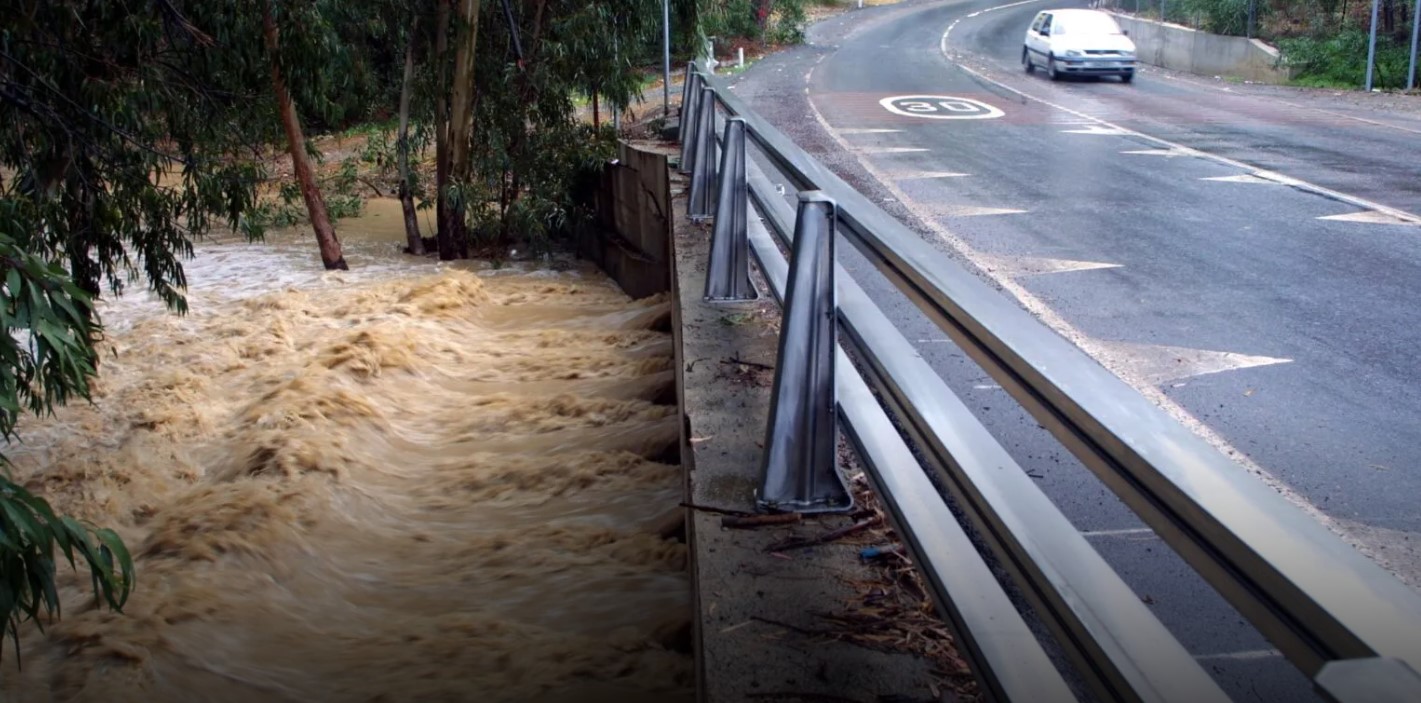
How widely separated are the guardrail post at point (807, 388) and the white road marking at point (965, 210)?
7.71m

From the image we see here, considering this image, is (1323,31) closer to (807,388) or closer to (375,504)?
(375,504)

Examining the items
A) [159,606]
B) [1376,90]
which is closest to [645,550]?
[159,606]

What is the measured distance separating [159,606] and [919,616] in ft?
13.3

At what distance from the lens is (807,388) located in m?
3.76

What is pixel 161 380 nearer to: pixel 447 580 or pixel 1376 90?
pixel 447 580

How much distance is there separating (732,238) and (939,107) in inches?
627

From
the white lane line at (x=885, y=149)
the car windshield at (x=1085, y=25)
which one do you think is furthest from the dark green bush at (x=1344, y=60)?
the white lane line at (x=885, y=149)

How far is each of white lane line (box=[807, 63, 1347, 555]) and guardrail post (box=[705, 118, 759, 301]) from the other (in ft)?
5.03

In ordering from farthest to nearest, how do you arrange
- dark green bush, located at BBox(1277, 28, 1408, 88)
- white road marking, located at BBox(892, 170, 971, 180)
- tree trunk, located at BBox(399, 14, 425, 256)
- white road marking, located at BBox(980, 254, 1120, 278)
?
dark green bush, located at BBox(1277, 28, 1408, 88) < tree trunk, located at BBox(399, 14, 425, 256) < white road marking, located at BBox(892, 170, 971, 180) < white road marking, located at BBox(980, 254, 1120, 278)

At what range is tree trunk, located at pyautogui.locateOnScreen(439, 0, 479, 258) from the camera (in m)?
16.0

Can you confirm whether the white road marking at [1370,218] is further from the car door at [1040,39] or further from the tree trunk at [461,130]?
the car door at [1040,39]

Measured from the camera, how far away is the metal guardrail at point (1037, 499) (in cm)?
125

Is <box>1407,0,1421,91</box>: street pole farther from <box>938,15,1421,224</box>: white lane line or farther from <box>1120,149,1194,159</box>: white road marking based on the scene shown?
<box>1120,149,1194,159</box>: white road marking

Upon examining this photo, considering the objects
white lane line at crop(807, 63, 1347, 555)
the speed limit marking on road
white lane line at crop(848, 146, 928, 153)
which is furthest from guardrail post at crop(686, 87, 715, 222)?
the speed limit marking on road
